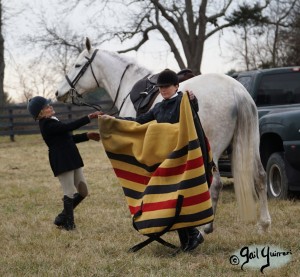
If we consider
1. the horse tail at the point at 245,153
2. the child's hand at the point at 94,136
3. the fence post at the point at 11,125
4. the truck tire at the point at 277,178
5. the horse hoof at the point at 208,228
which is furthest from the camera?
the fence post at the point at 11,125

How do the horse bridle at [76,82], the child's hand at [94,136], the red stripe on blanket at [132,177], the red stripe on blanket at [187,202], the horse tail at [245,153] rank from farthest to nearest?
the horse bridle at [76,82] → the child's hand at [94,136] → the horse tail at [245,153] → the red stripe on blanket at [132,177] → the red stripe on blanket at [187,202]

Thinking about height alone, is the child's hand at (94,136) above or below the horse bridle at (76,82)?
below

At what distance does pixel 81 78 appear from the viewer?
8953 mm

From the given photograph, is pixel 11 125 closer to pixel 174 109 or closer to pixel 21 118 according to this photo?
pixel 21 118

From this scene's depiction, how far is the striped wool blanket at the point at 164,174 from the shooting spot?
207 inches

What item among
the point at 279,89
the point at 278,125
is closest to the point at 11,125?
the point at 279,89

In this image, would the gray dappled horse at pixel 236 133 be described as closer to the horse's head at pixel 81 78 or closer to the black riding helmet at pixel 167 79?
the black riding helmet at pixel 167 79

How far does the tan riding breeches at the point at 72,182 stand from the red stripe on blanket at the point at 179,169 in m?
1.96

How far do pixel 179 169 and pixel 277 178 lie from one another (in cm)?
409

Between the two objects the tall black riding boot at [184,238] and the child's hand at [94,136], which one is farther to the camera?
the child's hand at [94,136]

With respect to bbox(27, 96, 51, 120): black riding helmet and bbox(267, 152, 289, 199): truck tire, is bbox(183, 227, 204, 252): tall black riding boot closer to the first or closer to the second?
bbox(27, 96, 51, 120): black riding helmet

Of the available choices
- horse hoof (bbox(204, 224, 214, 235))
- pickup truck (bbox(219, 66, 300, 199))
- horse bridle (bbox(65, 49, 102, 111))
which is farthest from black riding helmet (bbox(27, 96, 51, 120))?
pickup truck (bbox(219, 66, 300, 199))

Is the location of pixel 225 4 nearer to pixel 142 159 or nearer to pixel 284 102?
pixel 284 102

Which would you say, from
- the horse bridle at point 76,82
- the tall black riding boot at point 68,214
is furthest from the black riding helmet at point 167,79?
the horse bridle at point 76,82
